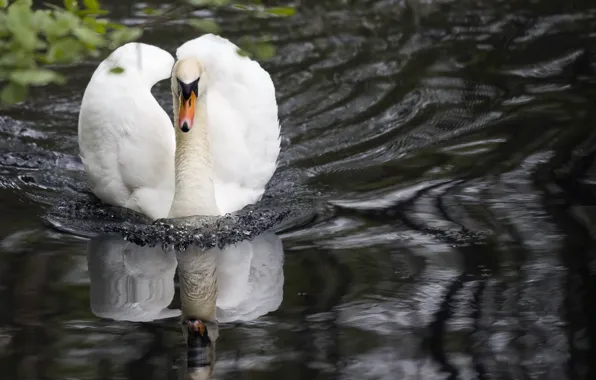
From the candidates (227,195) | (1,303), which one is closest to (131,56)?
(227,195)

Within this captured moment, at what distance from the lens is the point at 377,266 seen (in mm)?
5898

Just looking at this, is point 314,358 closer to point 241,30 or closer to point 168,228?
point 168,228

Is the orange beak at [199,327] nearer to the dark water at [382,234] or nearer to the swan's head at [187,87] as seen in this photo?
the dark water at [382,234]

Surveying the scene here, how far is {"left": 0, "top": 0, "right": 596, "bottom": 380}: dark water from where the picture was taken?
4922 millimetres

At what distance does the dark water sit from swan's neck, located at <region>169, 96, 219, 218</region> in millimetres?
390

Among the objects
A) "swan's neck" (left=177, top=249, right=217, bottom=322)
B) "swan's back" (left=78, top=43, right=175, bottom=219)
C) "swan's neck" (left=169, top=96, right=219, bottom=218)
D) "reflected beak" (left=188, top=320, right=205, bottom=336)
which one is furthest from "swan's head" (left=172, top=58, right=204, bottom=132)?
"reflected beak" (left=188, top=320, right=205, bottom=336)

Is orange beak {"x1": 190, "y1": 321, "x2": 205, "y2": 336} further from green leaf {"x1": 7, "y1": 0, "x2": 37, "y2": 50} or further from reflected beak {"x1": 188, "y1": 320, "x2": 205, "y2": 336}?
green leaf {"x1": 7, "y1": 0, "x2": 37, "y2": 50}

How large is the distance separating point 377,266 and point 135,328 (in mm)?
1361

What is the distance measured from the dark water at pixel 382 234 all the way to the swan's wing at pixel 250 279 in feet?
0.07

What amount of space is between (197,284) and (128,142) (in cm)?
139

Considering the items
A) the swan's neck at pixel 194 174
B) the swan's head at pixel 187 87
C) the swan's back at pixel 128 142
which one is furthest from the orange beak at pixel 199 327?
the swan's back at pixel 128 142

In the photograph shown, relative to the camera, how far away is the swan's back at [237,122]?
6943 mm

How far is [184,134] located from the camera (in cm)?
663

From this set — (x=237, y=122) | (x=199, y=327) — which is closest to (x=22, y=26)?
(x=199, y=327)
